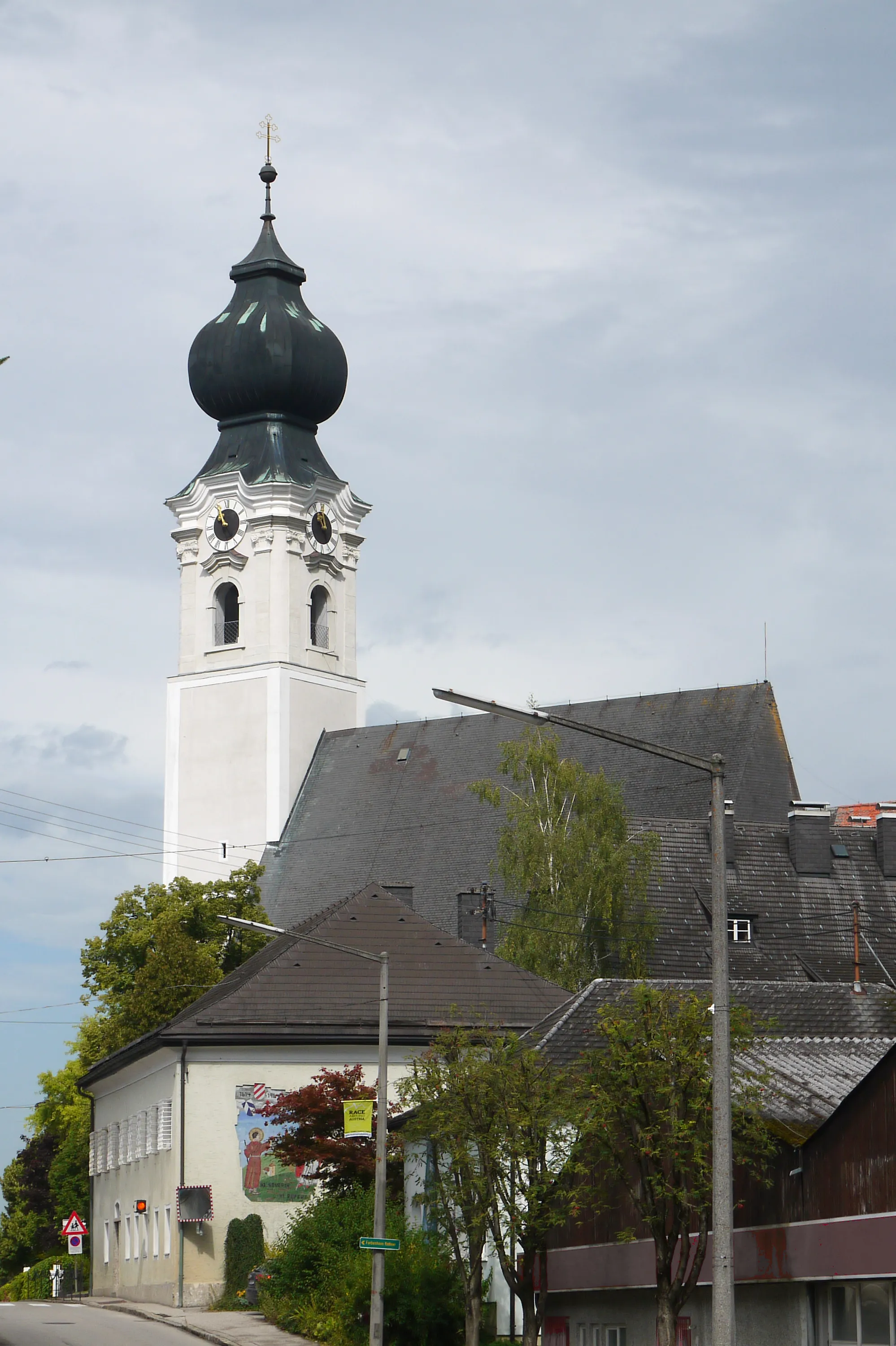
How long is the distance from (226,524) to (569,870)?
107ft

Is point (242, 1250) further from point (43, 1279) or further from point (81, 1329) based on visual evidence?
point (43, 1279)

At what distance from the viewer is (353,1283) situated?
33.7 metres

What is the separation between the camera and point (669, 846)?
60.0 metres

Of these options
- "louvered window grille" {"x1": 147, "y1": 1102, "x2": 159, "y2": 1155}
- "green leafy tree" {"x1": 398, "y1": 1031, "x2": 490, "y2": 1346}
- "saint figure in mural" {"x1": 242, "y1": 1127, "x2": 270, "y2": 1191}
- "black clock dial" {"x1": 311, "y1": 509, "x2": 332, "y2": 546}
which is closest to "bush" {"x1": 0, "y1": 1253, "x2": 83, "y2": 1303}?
"louvered window grille" {"x1": 147, "y1": 1102, "x2": 159, "y2": 1155}

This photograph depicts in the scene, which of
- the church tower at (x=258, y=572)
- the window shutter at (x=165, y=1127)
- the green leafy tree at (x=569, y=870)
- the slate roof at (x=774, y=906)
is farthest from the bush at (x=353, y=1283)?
the church tower at (x=258, y=572)

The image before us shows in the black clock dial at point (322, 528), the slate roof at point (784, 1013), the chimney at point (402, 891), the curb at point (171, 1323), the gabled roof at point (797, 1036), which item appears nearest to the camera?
the gabled roof at point (797, 1036)

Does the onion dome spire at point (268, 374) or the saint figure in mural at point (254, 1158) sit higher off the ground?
the onion dome spire at point (268, 374)

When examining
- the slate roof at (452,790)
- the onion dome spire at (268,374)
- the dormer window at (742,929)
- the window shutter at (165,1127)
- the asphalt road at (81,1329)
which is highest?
the onion dome spire at (268,374)

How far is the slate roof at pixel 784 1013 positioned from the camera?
35.4 meters

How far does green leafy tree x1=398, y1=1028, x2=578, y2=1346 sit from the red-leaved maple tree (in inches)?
278

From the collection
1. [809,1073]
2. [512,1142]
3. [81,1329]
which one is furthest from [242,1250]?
[809,1073]

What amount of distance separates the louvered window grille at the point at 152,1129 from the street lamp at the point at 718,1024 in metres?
26.7

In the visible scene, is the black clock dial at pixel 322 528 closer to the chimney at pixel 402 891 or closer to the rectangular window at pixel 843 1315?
the chimney at pixel 402 891

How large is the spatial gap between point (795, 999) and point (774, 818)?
30.3 m
